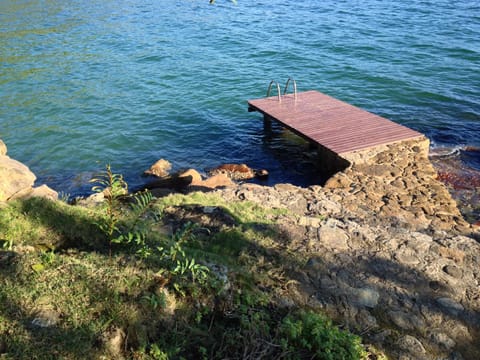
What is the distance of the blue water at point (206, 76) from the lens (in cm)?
1399

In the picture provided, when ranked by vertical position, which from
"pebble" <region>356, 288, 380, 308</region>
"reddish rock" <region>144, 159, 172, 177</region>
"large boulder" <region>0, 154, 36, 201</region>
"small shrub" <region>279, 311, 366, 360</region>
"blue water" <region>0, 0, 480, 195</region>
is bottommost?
"reddish rock" <region>144, 159, 172, 177</region>

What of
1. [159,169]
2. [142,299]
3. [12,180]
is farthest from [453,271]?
Result: [159,169]

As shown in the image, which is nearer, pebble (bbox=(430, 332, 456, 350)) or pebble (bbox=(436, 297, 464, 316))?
pebble (bbox=(430, 332, 456, 350))

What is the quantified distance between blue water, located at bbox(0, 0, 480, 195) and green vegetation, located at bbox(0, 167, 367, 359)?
21.9ft

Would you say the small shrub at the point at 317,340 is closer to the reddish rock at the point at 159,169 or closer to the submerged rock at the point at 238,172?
the submerged rock at the point at 238,172

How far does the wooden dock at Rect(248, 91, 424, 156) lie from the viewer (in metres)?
11.1

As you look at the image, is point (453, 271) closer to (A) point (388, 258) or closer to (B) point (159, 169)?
(A) point (388, 258)

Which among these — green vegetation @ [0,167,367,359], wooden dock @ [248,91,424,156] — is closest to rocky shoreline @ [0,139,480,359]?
green vegetation @ [0,167,367,359]

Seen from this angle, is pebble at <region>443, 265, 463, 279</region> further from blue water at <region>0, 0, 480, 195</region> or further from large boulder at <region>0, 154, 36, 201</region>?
large boulder at <region>0, 154, 36, 201</region>

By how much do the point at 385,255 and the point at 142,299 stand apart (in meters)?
3.44

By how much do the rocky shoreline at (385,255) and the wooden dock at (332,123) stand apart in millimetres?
1412

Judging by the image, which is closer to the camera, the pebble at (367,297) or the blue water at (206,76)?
the pebble at (367,297)

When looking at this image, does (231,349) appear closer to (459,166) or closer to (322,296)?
(322,296)

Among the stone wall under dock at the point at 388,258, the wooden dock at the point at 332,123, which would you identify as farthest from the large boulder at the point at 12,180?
the wooden dock at the point at 332,123
